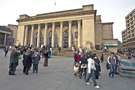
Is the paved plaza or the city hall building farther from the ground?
the city hall building

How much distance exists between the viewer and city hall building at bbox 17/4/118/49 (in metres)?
26.0

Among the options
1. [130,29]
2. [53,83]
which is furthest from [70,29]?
[130,29]

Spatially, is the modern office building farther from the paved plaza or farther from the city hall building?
the paved plaza

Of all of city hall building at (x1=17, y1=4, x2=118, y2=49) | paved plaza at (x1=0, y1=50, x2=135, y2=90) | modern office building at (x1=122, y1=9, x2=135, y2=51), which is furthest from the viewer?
modern office building at (x1=122, y1=9, x2=135, y2=51)

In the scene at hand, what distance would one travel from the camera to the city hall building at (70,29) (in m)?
26.0

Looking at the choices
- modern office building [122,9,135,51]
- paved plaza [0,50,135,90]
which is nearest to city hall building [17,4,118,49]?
paved plaza [0,50,135,90]

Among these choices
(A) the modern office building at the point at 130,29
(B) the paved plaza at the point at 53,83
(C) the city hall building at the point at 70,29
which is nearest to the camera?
(B) the paved plaza at the point at 53,83

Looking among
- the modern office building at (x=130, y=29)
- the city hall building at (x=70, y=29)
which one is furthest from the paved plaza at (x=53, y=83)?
the modern office building at (x=130, y=29)

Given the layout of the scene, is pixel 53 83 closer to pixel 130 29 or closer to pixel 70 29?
pixel 70 29

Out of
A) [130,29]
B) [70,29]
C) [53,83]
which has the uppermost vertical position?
[130,29]

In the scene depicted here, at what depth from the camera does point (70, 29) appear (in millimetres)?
27531

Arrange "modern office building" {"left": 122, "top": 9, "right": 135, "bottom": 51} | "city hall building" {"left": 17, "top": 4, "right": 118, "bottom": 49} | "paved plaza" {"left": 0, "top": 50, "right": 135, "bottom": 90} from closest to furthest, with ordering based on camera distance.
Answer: "paved plaza" {"left": 0, "top": 50, "right": 135, "bottom": 90} → "city hall building" {"left": 17, "top": 4, "right": 118, "bottom": 49} → "modern office building" {"left": 122, "top": 9, "right": 135, "bottom": 51}

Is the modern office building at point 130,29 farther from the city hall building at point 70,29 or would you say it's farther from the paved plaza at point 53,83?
the paved plaza at point 53,83

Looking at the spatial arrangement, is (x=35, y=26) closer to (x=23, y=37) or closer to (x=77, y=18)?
(x=23, y=37)
